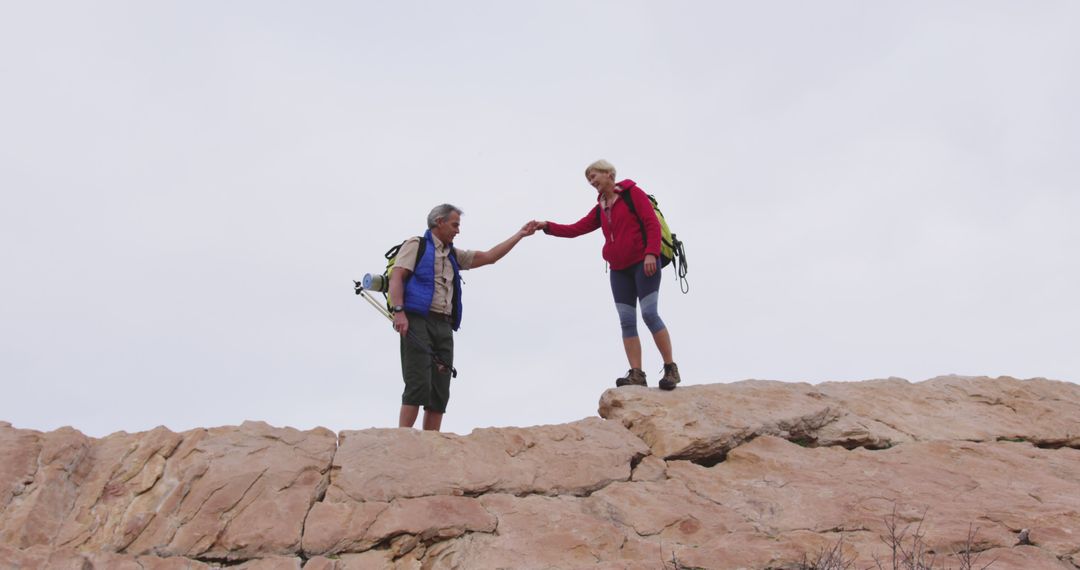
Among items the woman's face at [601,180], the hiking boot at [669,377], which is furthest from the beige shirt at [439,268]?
the hiking boot at [669,377]

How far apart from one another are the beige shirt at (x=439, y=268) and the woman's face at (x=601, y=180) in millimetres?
1245

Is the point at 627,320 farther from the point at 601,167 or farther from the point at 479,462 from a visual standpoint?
the point at 479,462

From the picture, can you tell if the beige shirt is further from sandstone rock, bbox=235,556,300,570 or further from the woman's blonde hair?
sandstone rock, bbox=235,556,300,570

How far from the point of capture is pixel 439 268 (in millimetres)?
7234

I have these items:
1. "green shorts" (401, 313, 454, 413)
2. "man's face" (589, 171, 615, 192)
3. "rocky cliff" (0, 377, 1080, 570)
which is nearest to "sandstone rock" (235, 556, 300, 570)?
"rocky cliff" (0, 377, 1080, 570)

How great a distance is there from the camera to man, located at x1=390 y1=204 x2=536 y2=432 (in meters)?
6.88

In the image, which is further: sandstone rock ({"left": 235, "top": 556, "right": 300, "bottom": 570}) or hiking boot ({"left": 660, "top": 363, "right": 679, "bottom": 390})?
hiking boot ({"left": 660, "top": 363, "right": 679, "bottom": 390})

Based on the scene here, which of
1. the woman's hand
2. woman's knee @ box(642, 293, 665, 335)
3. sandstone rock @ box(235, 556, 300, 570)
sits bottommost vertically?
sandstone rock @ box(235, 556, 300, 570)

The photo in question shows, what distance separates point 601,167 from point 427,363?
205cm

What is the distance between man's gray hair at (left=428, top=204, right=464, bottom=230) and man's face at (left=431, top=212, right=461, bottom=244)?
21 mm

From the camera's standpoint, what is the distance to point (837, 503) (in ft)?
21.0

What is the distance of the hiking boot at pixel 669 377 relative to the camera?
7.54 meters

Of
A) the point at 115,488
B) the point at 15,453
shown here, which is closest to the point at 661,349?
the point at 115,488

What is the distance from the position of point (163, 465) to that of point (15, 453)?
79cm
